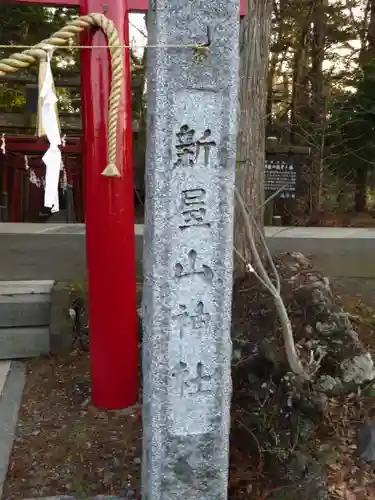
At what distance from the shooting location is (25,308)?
4.13m

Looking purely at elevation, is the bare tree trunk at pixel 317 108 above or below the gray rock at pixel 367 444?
above

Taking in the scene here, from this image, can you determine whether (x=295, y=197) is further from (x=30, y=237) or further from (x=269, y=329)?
(x=269, y=329)

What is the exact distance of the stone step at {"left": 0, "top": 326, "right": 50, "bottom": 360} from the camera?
4.12 meters

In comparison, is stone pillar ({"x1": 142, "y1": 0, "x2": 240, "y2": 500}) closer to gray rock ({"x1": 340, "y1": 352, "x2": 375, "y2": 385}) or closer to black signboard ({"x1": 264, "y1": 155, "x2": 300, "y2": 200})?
gray rock ({"x1": 340, "y1": 352, "x2": 375, "y2": 385})

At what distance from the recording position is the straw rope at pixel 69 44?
1853mm

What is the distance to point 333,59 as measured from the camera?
10641mm

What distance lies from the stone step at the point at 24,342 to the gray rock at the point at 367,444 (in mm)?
2380

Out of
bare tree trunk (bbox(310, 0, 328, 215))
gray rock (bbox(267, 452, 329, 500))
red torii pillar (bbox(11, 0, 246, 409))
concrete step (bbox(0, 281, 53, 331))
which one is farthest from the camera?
bare tree trunk (bbox(310, 0, 328, 215))

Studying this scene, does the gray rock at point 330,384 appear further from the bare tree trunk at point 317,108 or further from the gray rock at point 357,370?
the bare tree trunk at point 317,108

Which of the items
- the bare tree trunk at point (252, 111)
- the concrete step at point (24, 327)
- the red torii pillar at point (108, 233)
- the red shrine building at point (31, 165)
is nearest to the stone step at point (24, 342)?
the concrete step at point (24, 327)

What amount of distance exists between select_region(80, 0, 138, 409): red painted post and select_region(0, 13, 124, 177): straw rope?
843 millimetres

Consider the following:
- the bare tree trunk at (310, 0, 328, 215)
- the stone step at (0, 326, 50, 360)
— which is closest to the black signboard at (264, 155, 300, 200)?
the bare tree trunk at (310, 0, 328, 215)

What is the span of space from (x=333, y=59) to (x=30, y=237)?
7777 mm

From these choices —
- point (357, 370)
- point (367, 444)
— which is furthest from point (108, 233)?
point (367, 444)
